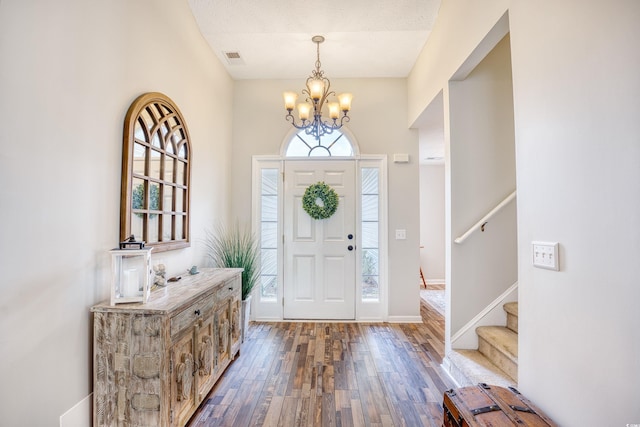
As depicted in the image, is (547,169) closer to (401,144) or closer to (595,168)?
(595,168)

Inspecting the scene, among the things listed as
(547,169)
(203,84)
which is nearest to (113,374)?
(547,169)

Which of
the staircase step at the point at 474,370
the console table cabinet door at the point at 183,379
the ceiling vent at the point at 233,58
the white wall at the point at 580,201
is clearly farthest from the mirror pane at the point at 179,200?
the staircase step at the point at 474,370

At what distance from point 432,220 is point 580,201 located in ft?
18.8

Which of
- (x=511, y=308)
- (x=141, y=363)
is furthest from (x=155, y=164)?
(x=511, y=308)

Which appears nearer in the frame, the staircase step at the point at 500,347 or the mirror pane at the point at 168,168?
the staircase step at the point at 500,347

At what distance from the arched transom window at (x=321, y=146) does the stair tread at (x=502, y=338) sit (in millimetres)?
2521

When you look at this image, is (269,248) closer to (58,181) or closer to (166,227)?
(166,227)

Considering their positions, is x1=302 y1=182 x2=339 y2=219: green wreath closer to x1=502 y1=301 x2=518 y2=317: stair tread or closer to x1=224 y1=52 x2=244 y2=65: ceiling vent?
x1=224 y1=52 x2=244 y2=65: ceiling vent

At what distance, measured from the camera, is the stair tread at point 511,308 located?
2396mm

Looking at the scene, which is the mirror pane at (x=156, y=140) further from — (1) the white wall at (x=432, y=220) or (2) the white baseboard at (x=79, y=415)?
(1) the white wall at (x=432, y=220)

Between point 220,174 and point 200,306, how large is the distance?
1.98 m

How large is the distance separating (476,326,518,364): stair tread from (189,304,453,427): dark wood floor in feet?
1.59

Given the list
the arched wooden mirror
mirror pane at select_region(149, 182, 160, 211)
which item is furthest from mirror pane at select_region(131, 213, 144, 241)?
mirror pane at select_region(149, 182, 160, 211)

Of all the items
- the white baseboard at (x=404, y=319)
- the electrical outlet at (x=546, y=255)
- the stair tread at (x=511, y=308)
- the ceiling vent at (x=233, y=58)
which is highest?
the ceiling vent at (x=233, y=58)
